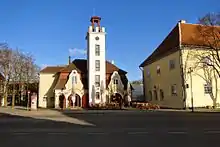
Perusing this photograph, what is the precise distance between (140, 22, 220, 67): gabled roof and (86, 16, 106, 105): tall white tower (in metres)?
10.9

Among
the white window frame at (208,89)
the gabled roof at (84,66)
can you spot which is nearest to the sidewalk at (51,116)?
the white window frame at (208,89)

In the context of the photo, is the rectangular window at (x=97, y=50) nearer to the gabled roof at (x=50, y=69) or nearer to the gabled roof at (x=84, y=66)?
the gabled roof at (x=84, y=66)

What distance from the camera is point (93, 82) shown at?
187 feet

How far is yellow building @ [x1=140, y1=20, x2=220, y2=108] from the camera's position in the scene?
41625 mm

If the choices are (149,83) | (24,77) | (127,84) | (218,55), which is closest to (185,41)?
(218,55)

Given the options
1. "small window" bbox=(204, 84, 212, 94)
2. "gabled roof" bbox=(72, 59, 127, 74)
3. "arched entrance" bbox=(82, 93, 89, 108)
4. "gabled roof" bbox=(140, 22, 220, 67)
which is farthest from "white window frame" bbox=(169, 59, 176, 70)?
"arched entrance" bbox=(82, 93, 89, 108)

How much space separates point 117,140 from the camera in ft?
38.7

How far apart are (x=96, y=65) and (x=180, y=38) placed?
1941 centimetres

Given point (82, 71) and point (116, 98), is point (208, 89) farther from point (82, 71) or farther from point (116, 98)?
point (82, 71)

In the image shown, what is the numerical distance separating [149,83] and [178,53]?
43.6ft

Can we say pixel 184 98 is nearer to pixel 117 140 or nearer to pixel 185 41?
pixel 185 41

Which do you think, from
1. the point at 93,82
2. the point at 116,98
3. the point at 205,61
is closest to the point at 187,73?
the point at 205,61

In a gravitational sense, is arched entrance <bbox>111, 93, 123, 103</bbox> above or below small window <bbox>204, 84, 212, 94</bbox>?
below

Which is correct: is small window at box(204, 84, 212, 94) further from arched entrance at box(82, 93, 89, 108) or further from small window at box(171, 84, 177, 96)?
arched entrance at box(82, 93, 89, 108)
